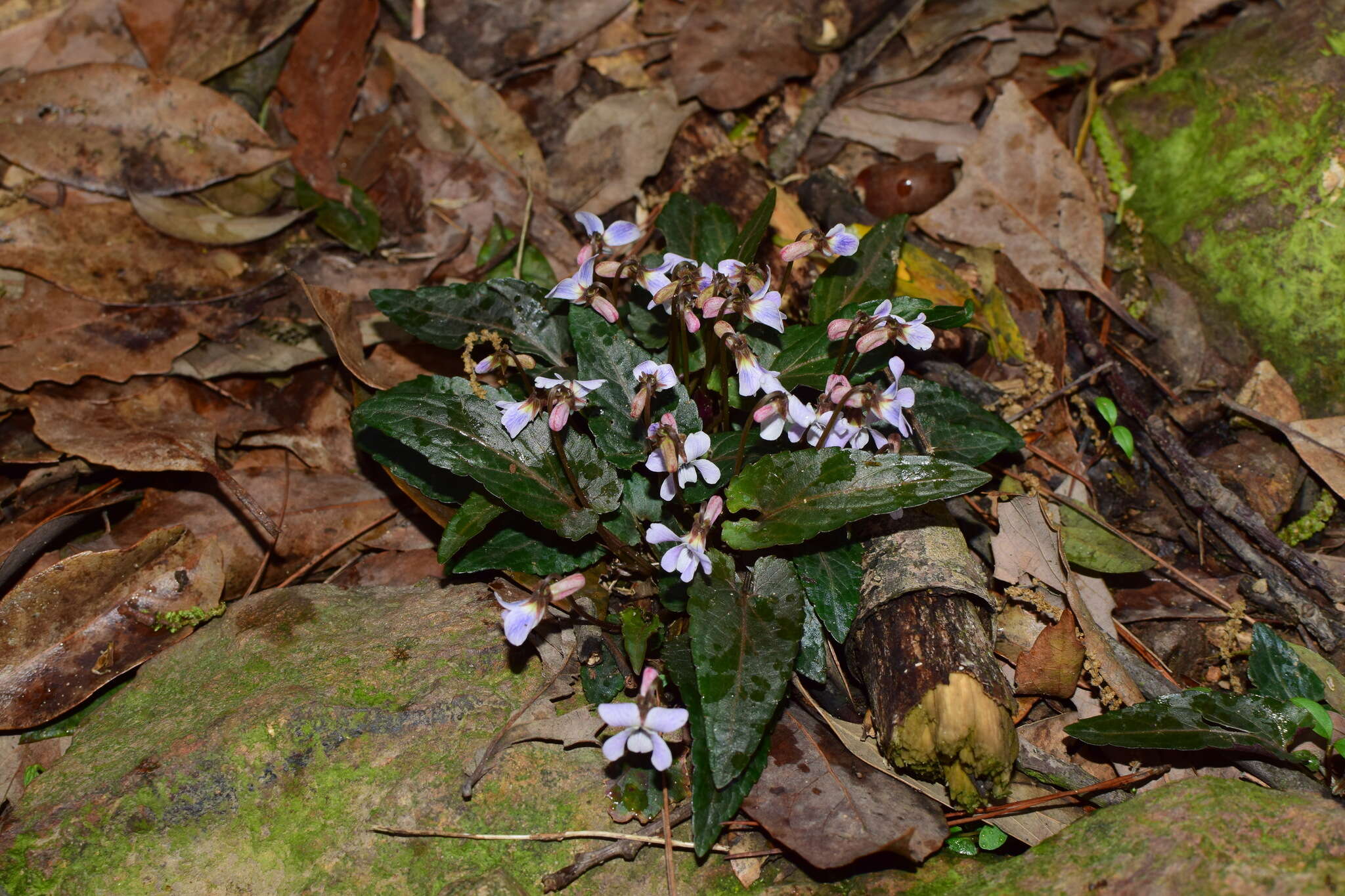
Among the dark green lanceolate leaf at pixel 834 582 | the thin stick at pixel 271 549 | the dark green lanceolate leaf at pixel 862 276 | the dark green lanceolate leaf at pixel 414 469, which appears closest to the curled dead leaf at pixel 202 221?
the thin stick at pixel 271 549

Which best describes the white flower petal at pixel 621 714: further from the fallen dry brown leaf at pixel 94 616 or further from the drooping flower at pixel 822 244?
the fallen dry brown leaf at pixel 94 616

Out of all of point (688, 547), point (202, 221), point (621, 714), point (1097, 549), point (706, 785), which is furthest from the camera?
point (202, 221)

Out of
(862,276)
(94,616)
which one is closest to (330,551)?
(94,616)

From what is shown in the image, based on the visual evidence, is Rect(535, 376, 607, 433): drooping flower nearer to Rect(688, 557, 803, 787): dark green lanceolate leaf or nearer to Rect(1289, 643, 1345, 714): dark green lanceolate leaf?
Rect(688, 557, 803, 787): dark green lanceolate leaf

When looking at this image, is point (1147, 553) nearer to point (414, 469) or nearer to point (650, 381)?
point (650, 381)

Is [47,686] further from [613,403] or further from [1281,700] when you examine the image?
[1281,700]
